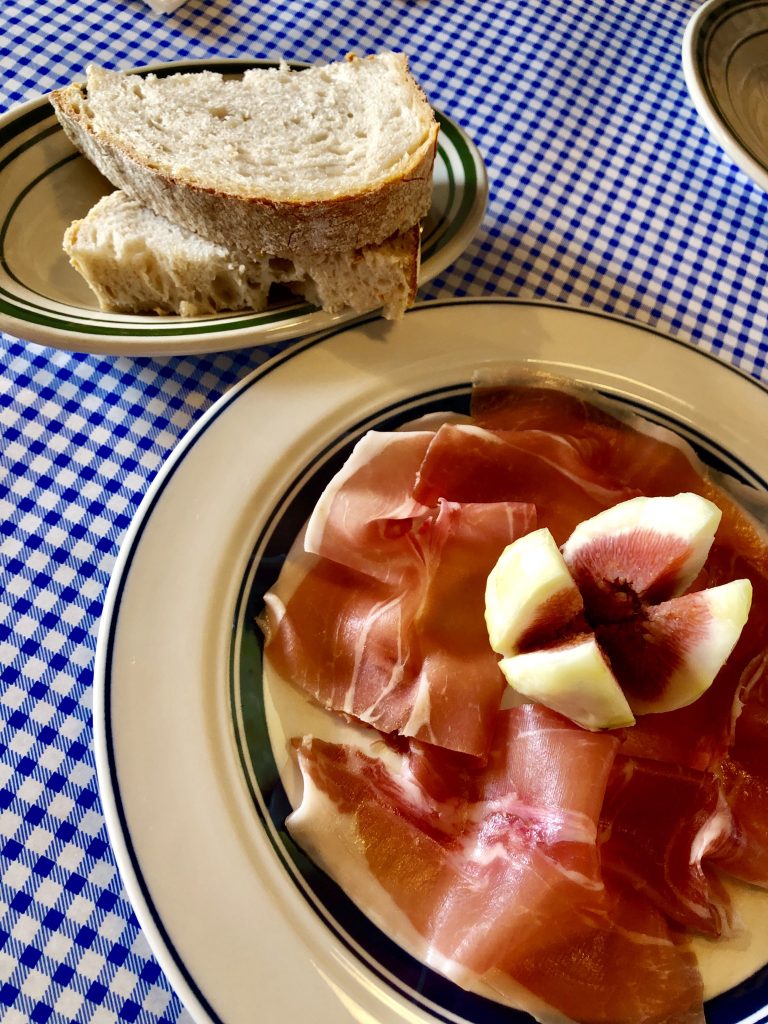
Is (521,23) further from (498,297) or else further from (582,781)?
(582,781)

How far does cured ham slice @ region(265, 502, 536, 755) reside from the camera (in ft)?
3.59

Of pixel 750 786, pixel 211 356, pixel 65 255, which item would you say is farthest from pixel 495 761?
pixel 65 255

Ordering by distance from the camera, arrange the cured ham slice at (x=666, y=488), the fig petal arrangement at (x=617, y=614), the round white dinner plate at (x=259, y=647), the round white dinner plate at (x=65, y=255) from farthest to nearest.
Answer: the round white dinner plate at (x=65, y=255), the cured ham slice at (x=666, y=488), the fig petal arrangement at (x=617, y=614), the round white dinner plate at (x=259, y=647)

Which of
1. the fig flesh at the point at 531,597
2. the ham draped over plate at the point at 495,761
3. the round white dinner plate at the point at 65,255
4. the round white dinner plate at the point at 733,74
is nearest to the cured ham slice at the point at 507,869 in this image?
the ham draped over plate at the point at 495,761

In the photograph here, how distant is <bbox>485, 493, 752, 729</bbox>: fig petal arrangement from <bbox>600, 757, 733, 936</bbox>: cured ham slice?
102mm

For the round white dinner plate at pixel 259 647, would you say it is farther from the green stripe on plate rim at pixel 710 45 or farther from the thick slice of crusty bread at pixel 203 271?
the green stripe on plate rim at pixel 710 45

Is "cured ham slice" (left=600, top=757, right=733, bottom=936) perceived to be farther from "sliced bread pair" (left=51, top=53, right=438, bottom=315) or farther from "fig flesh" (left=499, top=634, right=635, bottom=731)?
"sliced bread pair" (left=51, top=53, right=438, bottom=315)

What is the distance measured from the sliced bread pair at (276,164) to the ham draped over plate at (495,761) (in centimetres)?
36

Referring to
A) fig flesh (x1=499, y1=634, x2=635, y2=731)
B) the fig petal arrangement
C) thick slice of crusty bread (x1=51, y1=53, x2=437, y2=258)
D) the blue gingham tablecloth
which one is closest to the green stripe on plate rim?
the blue gingham tablecloth

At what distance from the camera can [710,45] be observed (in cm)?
190

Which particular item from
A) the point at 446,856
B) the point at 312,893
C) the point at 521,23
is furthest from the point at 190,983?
the point at 521,23

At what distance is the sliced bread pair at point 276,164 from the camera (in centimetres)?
127

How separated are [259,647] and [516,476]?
53 cm

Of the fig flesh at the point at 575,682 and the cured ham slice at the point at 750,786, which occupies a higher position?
the fig flesh at the point at 575,682
